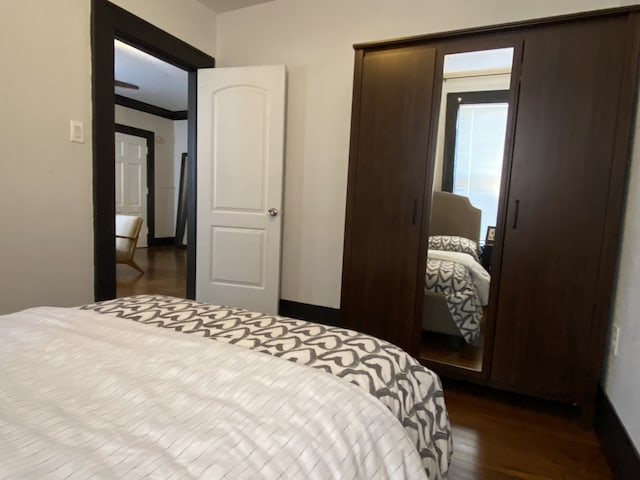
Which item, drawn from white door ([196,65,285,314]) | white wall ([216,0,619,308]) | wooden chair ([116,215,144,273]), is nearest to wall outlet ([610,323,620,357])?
white wall ([216,0,619,308])

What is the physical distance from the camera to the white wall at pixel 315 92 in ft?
8.49

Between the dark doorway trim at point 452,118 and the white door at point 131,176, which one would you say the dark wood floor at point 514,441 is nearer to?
the dark doorway trim at point 452,118

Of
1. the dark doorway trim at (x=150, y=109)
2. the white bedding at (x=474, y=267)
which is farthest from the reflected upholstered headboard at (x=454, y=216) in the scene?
the dark doorway trim at (x=150, y=109)

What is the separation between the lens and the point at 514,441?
1656 mm

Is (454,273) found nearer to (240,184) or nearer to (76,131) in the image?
(240,184)

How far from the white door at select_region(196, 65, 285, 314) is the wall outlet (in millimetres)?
2077

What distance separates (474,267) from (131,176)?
236 inches

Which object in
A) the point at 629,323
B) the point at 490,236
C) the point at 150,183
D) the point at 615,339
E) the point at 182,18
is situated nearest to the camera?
the point at 629,323

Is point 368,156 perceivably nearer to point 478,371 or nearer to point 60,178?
point 478,371

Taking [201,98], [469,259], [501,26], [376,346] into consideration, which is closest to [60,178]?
[201,98]

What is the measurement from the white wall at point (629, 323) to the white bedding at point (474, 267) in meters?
0.57

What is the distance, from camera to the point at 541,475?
1.44 meters

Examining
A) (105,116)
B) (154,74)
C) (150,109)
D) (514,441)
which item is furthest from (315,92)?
(150,109)

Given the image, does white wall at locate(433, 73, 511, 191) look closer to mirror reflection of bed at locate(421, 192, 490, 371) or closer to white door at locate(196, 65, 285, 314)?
mirror reflection of bed at locate(421, 192, 490, 371)
